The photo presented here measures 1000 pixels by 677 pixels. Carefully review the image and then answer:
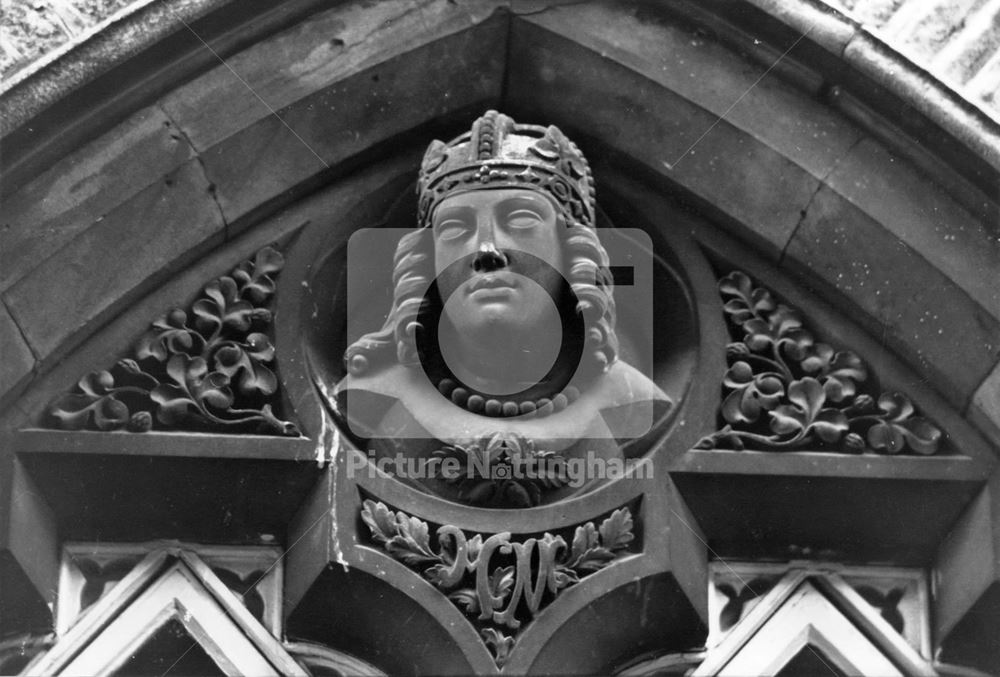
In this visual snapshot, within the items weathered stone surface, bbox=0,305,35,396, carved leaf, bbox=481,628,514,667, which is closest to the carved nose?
carved leaf, bbox=481,628,514,667

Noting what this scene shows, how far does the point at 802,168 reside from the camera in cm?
690

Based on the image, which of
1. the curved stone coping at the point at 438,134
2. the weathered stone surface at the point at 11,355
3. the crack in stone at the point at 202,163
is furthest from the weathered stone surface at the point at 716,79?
the weathered stone surface at the point at 11,355

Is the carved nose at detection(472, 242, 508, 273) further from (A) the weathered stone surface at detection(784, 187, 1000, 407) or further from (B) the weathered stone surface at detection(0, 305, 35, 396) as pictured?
(B) the weathered stone surface at detection(0, 305, 35, 396)

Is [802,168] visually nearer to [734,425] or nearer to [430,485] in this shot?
[734,425]

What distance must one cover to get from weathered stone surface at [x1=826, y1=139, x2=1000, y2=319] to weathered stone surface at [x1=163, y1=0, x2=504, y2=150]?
1.06 metres

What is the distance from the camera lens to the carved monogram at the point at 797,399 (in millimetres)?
6648

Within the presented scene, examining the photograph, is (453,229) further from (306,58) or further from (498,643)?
(498,643)

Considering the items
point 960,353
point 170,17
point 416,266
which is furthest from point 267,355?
point 960,353

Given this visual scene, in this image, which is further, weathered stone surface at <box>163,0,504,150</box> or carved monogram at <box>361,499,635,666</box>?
weathered stone surface at <box>163,0,504,150</box>

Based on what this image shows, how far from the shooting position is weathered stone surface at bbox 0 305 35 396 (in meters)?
6.51

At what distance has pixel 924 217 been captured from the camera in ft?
22.2

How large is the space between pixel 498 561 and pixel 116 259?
4.13ft

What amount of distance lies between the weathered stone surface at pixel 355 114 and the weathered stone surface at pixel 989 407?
1559mm

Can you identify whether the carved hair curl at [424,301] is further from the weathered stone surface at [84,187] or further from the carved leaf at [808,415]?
the weathered stone surface at [84,187]
